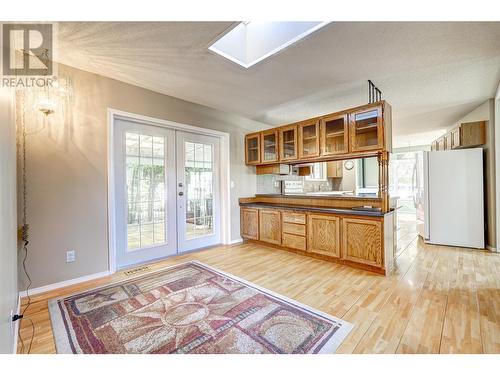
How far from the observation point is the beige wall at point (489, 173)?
3.55 meters

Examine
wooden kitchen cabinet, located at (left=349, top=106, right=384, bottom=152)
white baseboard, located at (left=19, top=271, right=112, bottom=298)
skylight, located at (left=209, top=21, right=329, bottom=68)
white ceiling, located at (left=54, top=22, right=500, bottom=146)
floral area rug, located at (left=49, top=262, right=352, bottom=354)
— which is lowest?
floral area rug, located at (left=49, top=262, right=352, bottom=354)

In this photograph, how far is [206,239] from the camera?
13.0 ft

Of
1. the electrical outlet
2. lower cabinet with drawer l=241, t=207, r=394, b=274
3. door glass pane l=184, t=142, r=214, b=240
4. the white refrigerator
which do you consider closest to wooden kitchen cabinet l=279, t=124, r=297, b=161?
lower cabinet with drawer l=241, t=207, r=394, b=274

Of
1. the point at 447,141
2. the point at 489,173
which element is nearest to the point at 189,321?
the point at 489,173

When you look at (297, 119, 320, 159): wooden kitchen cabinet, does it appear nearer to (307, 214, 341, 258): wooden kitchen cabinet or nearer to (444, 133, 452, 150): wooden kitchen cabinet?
(307, 214, 341, 258): wooden kitchen cabinet

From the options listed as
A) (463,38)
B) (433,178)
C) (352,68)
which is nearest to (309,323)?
(352,68)

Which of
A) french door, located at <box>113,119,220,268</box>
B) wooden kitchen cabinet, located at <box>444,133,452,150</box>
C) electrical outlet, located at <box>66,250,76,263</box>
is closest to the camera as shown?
electrical outlet, located at <box>66,250,76,263</box>

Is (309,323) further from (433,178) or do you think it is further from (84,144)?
(433,178)

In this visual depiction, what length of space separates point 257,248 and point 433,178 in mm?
3371

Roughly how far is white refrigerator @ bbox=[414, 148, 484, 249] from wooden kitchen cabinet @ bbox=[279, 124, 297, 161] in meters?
2.46

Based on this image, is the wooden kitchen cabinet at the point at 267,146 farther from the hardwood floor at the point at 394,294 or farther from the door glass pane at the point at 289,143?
the hardwood floor at the point at 394,294

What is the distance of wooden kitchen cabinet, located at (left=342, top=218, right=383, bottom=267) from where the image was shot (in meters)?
2.69

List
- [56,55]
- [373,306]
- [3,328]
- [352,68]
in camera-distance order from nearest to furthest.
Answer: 1. [3,328]
2. [373,306]
3. [56,55]
4. [352,68]

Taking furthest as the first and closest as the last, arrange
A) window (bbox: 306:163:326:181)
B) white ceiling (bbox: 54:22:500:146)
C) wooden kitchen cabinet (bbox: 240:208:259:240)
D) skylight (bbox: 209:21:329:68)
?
window (bbox: 306:163:326:181), wooden kitchen cabinet (bbox: 240:208:259:240), skylight (bbox: 209:21:329:68), white ceiling (bbox: 54:22:500:146)
